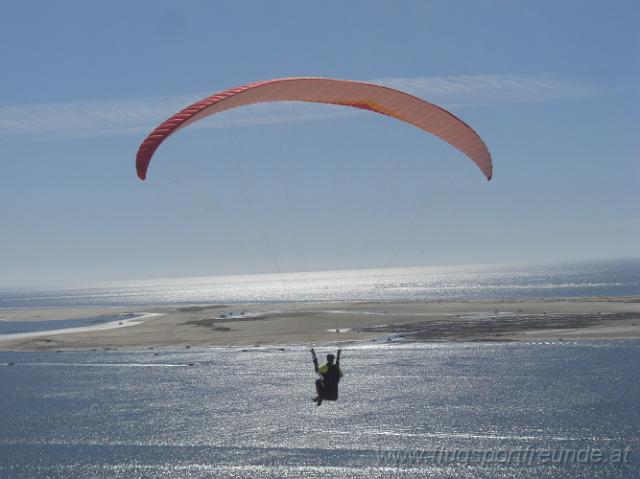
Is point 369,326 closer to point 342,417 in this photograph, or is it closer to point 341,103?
point 342,417

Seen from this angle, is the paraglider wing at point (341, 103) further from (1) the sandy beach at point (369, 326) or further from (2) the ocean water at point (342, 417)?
(1) the sandy beach at point (369, 326)

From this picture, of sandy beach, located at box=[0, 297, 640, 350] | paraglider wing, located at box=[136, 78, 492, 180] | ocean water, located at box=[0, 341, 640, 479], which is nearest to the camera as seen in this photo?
paraglider wing, located at box=[136, 78, 492, 180]

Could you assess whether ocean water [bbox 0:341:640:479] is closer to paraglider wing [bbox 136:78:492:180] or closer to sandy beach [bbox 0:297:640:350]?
sandy beach [bbox 0:297:640:350]

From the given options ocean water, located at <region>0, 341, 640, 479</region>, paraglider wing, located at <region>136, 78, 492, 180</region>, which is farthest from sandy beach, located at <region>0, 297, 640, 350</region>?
paraglider wing, located at <region>136, 78, 492, 180</region>

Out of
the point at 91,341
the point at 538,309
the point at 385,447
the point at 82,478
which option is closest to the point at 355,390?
the point at 385,447

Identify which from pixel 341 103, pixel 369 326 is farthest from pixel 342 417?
pixel 369 326

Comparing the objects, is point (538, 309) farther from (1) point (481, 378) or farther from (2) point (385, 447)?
(2) point (385, 447)

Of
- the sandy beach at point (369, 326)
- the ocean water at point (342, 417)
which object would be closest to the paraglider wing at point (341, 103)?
the ocean water at point (342, 417)
